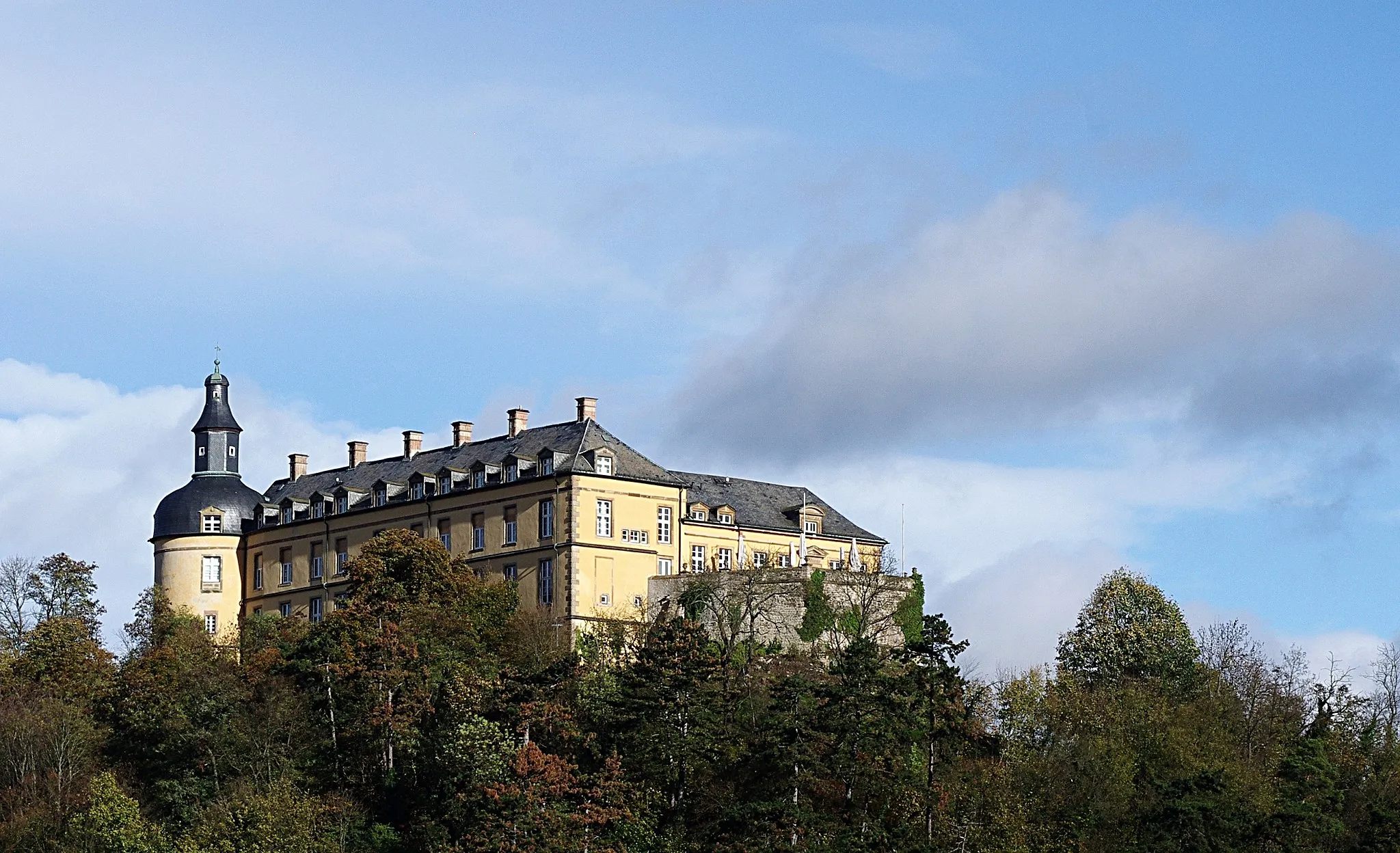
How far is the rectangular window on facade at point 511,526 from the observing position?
89688mm

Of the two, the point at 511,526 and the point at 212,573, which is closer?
the point at 511,526

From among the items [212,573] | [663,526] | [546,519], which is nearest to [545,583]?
[546,519]

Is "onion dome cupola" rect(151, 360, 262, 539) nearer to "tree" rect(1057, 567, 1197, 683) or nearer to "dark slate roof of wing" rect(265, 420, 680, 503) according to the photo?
"dark slate roof of wing" rect(265, 420, 680, 503)

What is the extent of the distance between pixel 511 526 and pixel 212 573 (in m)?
17.5

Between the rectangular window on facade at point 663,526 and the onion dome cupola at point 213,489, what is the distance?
20915 millimetres

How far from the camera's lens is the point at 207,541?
10075 cm

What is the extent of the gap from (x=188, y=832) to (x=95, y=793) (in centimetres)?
371

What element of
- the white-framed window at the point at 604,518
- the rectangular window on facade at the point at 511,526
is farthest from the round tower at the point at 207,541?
the white-framed window at the point at 604,518

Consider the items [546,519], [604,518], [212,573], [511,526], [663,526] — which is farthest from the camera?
[212,573]

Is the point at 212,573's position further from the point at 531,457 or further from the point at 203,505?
the point at 531,457

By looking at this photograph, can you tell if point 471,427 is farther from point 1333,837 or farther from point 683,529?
point 1333,837

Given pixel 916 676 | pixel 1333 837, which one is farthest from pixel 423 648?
pixel 1333 837

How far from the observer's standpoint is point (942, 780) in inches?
2884

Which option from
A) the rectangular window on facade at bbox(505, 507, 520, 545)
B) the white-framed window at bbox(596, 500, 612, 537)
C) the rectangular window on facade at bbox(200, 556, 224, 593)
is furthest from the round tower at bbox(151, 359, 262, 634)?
the white-framed window at bbox(596, 500, 612, 537)
